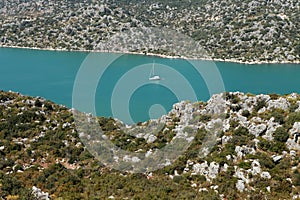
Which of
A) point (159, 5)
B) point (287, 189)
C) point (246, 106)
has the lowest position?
point (287, 189)

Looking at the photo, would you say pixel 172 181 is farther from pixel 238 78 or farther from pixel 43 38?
pixel 43 38

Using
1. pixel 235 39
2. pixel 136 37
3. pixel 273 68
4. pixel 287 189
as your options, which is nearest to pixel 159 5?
pixel 136 37

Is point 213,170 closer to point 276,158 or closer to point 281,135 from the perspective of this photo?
point 276,158

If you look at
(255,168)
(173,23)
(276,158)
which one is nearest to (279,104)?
(276,158)

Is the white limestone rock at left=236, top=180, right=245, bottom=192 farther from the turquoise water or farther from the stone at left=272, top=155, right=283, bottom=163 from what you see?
the turquoise water

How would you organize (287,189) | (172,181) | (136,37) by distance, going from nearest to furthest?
(287,189)
(172,181)
(136,37)

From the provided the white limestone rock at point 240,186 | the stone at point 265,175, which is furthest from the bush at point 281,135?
the white limestone rock at point 240,186

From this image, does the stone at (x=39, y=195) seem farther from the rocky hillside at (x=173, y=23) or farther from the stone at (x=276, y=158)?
the rocky hillside at (x=173, y=23)
